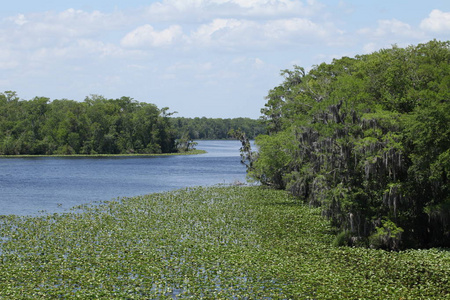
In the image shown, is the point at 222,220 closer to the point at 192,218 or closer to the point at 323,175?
the point at 192,218

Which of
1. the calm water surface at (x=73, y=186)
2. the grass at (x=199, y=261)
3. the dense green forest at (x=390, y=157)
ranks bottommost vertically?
the grass at (x=199, y=261)

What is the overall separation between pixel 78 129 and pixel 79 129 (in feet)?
0.87

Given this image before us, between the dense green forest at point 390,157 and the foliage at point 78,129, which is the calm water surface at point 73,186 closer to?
the dense green forest at point 390,157

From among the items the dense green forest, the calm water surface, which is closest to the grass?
the dense green forest

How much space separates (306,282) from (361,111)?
42.8 ft

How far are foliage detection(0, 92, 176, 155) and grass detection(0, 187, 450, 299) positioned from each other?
345 feet

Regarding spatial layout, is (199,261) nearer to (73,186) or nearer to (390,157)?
(390,157)

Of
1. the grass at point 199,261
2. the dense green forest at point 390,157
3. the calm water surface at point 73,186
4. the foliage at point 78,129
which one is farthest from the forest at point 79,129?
the dense green forest at point 390,157

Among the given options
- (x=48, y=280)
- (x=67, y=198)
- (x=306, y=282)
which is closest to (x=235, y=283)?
(x=306, y=282)

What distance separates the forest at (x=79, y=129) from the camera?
138m

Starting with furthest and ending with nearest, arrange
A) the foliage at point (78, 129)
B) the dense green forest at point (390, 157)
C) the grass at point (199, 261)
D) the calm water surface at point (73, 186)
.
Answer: the foliage at point (78, 129)
the calm water surface at point (73, 186)
the dense green forest at point (390, 157)
the grass at point (199, 261)

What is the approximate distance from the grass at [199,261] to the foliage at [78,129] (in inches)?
4136

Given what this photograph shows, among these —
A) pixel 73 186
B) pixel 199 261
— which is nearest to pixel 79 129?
pixel 73 186

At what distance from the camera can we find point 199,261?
25031mm
